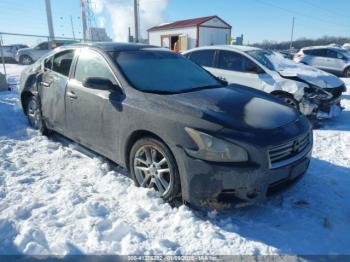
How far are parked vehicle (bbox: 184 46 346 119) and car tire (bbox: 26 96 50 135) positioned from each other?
366 centimetres

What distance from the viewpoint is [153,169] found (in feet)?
10.1

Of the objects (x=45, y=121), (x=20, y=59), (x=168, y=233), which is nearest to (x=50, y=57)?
(x=45, y=121)

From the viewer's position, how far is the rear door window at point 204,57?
7219mm

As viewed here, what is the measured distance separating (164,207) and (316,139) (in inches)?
142

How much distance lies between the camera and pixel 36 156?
423 cm

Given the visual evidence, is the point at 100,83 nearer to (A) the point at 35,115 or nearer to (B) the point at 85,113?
(B) the point at 85,113

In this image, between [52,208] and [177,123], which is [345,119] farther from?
[52,208]

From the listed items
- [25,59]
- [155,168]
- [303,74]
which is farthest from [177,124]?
[25,59]

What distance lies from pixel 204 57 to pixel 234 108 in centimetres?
463

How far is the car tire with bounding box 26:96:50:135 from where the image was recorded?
4906 mm

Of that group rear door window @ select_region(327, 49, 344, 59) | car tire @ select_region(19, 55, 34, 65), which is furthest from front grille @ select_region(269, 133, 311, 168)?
car tire @ select_region(19, 55, 34, 65)

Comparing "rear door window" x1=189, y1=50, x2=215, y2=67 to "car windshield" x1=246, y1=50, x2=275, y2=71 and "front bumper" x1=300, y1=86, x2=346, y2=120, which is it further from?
"front bumper" x1=300, y1=86, x2=346, y2=120

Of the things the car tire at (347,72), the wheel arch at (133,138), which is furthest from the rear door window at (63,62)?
the car tire at (347,72)

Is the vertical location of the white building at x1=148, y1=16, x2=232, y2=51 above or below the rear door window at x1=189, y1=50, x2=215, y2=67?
above
